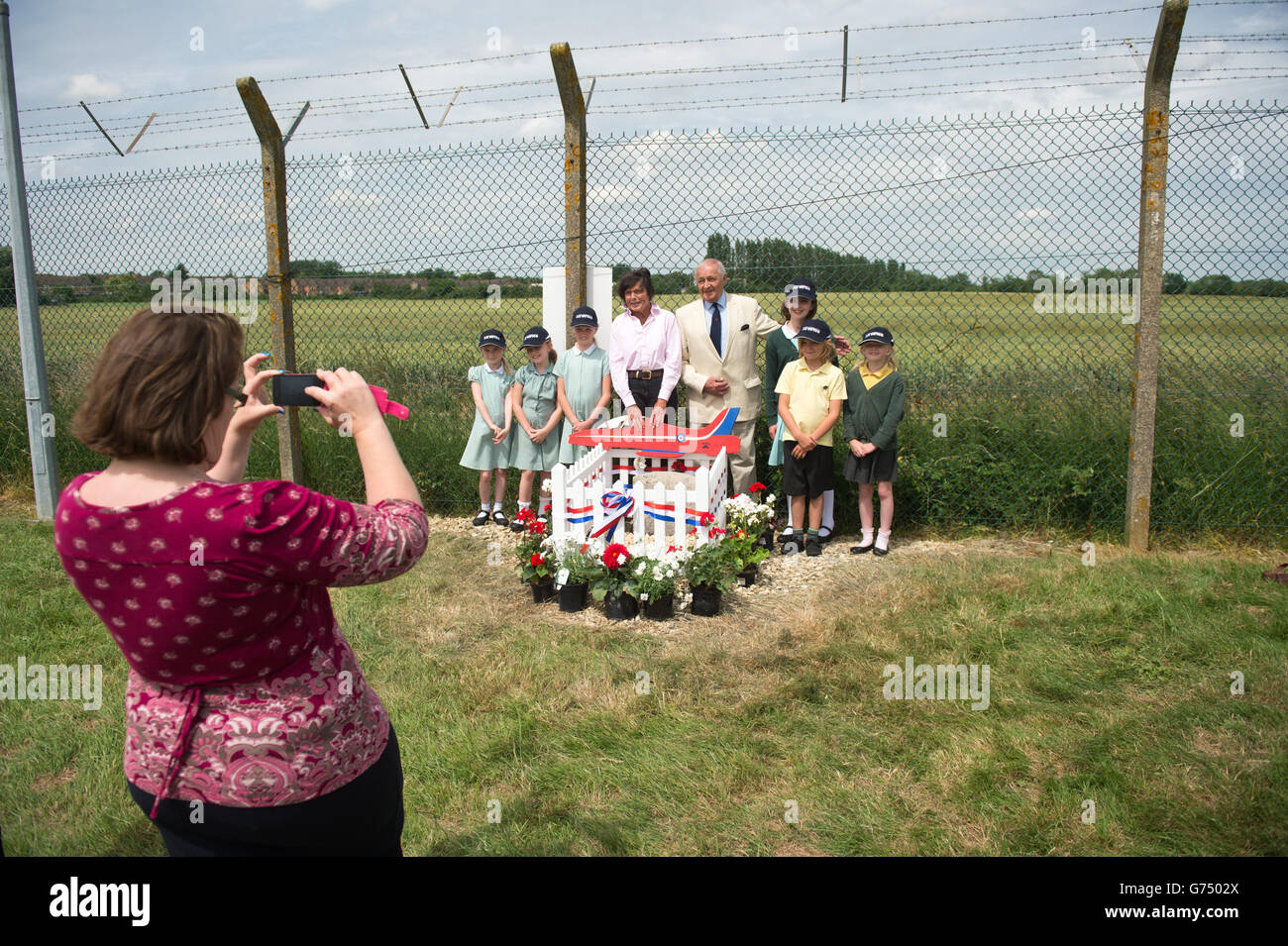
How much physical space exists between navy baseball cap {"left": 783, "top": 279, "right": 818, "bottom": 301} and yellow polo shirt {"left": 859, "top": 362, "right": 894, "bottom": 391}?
64cm

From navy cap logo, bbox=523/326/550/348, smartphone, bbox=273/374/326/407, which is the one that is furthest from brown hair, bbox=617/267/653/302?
smartphone, bbox=273/374/326/407

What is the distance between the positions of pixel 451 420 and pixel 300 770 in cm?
610

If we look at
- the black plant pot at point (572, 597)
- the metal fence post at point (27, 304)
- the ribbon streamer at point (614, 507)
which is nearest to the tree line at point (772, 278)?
the metal fence post at point (27, 304)

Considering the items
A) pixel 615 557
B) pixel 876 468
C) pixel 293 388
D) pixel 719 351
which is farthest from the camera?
pixel 719 351

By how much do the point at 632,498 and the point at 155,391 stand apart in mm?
4419

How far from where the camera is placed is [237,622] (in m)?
1.62

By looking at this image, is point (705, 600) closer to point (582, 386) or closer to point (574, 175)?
point (582, 386)

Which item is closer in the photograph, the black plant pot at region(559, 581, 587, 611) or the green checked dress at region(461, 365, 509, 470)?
the black plant pot at region(559, 581, 587, 611)

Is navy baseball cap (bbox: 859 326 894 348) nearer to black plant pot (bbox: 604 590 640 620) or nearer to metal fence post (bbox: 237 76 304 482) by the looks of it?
black plant pot (bbox: 604 590 640 620)

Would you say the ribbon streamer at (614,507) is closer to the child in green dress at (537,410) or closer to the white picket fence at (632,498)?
the white picket fence at (632,498)

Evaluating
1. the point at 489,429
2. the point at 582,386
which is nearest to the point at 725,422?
the point at 582,386

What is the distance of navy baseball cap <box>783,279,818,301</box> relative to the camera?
632cm

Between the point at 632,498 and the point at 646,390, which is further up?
the point at 646,390

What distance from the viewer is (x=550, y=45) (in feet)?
20.3
